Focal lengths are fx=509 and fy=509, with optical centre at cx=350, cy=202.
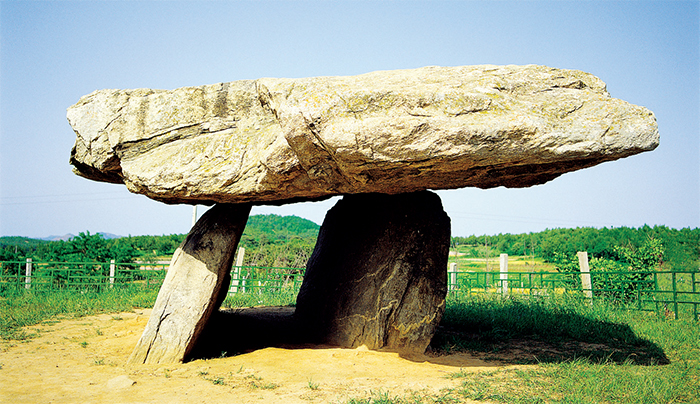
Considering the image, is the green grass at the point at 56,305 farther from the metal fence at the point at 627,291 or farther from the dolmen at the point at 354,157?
the metal fence at the point at 627,291

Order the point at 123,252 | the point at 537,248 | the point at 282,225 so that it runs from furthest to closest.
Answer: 1. the point at 282,225
2. the point at 537,248
3. the point at 123,252

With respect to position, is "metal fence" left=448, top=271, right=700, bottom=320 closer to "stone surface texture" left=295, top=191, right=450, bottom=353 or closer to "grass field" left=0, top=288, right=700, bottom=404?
"grass field" left=0, top=288, right=700, bottom=404

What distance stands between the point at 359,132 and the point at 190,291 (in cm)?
312

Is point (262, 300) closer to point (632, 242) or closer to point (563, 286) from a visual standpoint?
point (563, 286)

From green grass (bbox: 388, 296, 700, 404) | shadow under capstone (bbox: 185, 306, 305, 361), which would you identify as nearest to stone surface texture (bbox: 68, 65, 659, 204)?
shadow under capstone (bbox: 185, 306, 305, 361)

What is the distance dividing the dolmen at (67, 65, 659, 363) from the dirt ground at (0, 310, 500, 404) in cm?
46

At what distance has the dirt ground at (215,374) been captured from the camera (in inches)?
191

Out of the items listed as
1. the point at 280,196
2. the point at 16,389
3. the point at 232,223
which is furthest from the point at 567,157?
the point at 16,389

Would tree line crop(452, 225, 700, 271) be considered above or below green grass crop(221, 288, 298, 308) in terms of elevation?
above

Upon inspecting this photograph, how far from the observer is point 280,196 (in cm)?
612

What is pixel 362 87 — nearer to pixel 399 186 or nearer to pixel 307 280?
pixel 399 186

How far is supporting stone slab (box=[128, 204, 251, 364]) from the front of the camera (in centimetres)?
604

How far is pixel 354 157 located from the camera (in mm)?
4727

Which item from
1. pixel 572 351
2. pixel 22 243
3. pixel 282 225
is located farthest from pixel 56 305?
pixel 22 243
